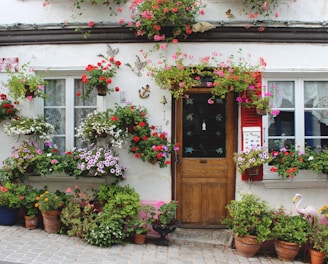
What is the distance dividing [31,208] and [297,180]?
4.57 metres

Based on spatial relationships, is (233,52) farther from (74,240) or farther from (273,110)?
(74,240)

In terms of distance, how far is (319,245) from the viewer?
5191 mm

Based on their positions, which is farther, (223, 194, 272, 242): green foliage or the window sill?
the window sill

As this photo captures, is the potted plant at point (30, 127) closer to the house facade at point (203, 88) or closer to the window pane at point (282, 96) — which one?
the house facade at point (203, 88)

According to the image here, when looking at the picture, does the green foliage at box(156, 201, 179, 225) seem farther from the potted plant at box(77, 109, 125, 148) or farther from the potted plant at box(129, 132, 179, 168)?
the potted plant at box(77, 109, 125, 148)

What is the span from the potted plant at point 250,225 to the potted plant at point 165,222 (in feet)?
3.17

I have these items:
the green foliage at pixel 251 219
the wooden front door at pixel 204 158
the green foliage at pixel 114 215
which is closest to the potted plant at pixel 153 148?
the wooden front door at pixel 204 158

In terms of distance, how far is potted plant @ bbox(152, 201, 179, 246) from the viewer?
571 centimetres

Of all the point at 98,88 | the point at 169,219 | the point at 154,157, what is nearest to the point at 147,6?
the point at 98,88

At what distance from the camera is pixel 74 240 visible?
5.63 meters

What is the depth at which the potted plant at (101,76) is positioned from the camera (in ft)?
19.4

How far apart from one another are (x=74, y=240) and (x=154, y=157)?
1839 mm

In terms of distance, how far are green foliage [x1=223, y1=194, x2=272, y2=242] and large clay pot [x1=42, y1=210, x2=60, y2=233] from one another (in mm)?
2898

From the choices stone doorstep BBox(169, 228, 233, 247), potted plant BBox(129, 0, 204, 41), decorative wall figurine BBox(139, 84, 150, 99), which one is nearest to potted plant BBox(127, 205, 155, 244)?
stone doorstep BBox(169, 228, 233, 247)
